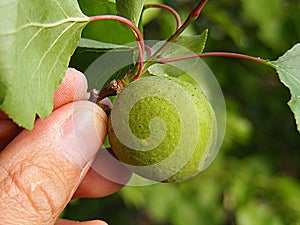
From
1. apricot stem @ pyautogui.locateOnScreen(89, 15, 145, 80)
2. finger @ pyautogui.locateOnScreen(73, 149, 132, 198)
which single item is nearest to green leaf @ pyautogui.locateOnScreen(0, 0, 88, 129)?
apricot stem @ pyautogui.locateOnScreen(89, 15, 145, 80)

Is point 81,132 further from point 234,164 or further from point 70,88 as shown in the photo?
point 234,164

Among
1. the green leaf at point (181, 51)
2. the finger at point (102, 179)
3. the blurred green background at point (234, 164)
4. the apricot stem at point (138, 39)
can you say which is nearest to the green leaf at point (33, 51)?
the apricot stem at point (138, 39)

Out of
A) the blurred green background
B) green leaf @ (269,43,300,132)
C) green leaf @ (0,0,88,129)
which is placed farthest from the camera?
the blurred green background

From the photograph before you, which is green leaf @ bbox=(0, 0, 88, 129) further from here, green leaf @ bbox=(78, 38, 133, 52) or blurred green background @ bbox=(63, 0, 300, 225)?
blurred green background @ bbox=(63, 0, 300, 225)

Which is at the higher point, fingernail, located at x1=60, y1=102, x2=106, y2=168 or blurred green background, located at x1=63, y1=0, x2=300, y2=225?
fingernail, located at x1=60, y1=102, x2=106, y2=168

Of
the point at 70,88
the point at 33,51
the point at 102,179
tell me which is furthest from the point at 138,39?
the point at 102,179

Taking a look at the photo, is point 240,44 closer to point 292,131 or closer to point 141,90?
point 292,131
